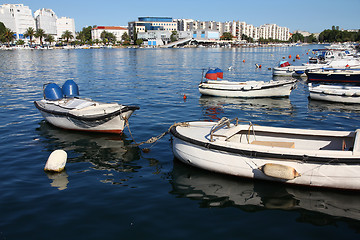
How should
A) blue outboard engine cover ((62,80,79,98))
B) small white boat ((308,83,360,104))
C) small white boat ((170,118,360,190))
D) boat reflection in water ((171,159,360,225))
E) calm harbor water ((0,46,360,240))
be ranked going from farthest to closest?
small white boat ((308,83,360,104))
blue outboard engine cover ((62,80,79,98))
small white boat ((170,118,360,190))
boat reflection in water ((171,159,360,225))
calm harbor water ((0,46,360,240))

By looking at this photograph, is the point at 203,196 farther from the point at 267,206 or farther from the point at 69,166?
the point at 69,166

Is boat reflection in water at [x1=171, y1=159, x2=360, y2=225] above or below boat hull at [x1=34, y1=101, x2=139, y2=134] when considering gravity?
below

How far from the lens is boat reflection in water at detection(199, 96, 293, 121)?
76.1ft

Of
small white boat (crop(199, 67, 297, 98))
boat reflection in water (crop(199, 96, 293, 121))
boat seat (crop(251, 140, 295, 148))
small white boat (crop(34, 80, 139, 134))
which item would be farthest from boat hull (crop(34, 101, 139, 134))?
small white boat (crop(199, 67, 297, 98))

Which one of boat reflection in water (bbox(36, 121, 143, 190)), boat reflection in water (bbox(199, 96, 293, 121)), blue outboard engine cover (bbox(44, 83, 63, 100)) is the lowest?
boat reflection in water (bbox(36, 121, 143, 190))

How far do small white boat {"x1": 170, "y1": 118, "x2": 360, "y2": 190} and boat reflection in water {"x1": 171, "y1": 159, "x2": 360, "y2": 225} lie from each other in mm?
303

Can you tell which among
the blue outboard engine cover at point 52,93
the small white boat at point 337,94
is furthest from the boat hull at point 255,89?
the blue outboard engine cover at point 52,93

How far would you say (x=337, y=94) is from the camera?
2502 cm

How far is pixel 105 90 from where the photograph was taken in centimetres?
3412

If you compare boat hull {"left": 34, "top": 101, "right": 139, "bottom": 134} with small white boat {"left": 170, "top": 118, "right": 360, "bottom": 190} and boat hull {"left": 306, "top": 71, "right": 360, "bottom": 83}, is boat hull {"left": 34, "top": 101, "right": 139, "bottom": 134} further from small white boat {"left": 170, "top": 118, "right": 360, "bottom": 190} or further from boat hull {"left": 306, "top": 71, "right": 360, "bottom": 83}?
boat hull {"left": 306, "top": 71, "right": 360, "bottom": 83}

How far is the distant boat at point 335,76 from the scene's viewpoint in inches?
1400

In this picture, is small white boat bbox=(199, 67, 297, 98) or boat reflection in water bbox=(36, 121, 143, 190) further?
small white boat bbox=(199, 67, 297, 98)

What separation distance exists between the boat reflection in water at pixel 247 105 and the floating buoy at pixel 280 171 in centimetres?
1158

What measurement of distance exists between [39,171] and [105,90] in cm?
2267
